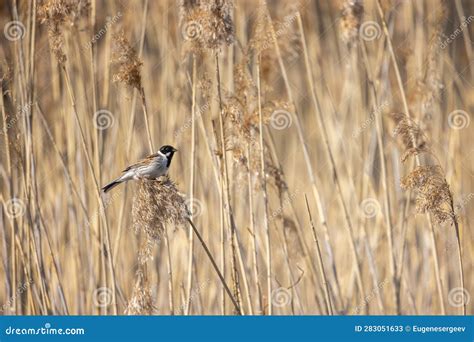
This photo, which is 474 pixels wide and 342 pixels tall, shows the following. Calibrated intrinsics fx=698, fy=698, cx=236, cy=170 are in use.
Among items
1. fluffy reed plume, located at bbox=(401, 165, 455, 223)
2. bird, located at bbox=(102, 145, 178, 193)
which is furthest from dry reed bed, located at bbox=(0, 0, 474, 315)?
bird, located at bbox=(102, 145, 178, 193)

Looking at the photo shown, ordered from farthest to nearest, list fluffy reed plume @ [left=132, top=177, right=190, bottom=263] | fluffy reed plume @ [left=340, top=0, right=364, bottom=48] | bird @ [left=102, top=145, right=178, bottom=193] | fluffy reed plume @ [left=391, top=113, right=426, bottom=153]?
fluffy reed plume @ [left=340, top=0, right=364, bottom=48] → bird @ [left=102, top=145, right=178, bottom=193] → fluffy reed plume @ [left=391, top=113, right=426, bottom=153] → fluffy reed plume @ [left=132, top=177, right=190, bottom=263]

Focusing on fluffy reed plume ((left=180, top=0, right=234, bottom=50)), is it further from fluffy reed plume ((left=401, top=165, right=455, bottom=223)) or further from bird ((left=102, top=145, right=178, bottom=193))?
fluffy reed plume ((left=401, top=165, right=455, bottom=223))

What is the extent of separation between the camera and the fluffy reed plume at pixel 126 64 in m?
2.72

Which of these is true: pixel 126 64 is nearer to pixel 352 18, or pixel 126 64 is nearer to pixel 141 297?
pixel 141 297

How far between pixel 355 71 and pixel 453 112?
2.61 ft

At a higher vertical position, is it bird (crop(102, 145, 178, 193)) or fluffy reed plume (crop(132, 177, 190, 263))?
bird (crop(102, 145, 178, 193))

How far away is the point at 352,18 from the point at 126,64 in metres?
1.40

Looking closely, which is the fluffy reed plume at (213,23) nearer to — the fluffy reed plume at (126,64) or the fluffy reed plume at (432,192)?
the fluffy reed plume at (126,64)

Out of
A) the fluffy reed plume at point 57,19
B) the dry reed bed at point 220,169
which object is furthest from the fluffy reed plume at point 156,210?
the fluffy reed plume at point 57,19

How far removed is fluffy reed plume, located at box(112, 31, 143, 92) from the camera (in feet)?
8.94

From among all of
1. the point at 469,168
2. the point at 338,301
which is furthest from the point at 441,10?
the point at 338,301

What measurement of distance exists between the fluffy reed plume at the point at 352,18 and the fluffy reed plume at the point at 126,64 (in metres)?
1.30

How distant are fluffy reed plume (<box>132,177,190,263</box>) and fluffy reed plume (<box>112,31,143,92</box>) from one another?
45 cm

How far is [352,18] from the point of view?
362 centimetres
